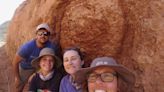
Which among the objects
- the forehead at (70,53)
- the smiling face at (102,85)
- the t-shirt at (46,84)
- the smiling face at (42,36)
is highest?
the smiling face at (42,36)

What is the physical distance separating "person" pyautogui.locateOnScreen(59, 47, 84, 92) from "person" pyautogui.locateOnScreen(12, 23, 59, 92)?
2.77 ft

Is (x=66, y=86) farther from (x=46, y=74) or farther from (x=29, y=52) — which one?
(x=29, y=52)

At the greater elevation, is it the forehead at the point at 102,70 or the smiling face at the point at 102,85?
the forehead at the point at 102,70

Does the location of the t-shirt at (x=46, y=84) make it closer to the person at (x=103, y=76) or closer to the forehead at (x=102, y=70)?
the person at (x=103, y=76)

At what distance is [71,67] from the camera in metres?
4.34

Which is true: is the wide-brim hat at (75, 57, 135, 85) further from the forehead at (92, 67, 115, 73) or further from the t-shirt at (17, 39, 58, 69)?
the t-shirt at (17, 39, 58, 69)

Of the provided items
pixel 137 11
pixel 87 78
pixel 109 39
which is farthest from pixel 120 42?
pixel 87 78

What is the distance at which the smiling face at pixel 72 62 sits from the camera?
14.2ft

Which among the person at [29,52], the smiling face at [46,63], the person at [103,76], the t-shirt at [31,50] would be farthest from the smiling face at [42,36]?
the person at [103,76]

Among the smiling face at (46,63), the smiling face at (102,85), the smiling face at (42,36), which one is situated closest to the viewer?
the smiling face at (102,85)

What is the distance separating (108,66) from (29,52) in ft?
8.13

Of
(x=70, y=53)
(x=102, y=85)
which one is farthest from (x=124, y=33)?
(x=102, y=85)

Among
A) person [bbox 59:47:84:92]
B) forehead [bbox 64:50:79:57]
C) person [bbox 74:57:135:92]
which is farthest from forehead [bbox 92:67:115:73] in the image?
forehead [bbox 64:50:79:57]

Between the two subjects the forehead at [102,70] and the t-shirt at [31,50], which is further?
the t-shirt at [31,50]
